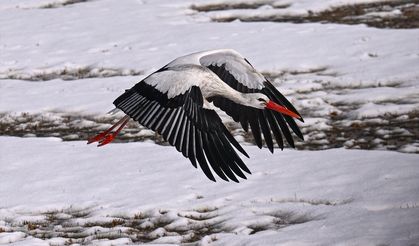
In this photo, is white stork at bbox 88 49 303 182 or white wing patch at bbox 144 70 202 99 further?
white wing patch at bbox 144 70 202 99

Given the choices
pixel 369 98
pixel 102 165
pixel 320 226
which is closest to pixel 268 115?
pixel 320 226

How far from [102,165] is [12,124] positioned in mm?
3785

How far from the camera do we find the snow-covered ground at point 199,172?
9633mm

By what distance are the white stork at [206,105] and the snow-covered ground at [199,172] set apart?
1180 mm

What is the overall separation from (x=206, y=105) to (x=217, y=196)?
280cm

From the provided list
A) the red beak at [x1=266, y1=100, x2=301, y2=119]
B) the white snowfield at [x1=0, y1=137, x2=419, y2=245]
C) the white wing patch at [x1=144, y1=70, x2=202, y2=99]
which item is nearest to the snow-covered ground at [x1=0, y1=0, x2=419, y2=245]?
the white snowfield at [x1=0, y1=137, x2=419, y2=245]

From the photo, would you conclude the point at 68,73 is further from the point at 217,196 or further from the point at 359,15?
the point at 217,196

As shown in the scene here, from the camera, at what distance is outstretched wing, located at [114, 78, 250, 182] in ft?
25.1

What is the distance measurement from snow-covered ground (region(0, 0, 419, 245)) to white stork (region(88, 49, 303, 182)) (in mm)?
1180

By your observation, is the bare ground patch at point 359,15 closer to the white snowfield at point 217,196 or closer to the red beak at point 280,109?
the white snowfield at point 217,196

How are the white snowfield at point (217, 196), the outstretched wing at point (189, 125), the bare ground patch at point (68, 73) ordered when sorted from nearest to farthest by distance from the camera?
1. the outstretched wing at point (189, 125)
2. the white snowfield at point (217, 196)
3. the bare ground patch at point (68, 73)

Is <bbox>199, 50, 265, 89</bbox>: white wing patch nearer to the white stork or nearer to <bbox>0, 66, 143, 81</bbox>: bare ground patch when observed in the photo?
the white stork

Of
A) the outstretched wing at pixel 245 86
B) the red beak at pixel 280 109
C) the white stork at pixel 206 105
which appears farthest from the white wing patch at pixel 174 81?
the outstretched wing at pixel 245 86

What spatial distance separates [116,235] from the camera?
31.8 ft
